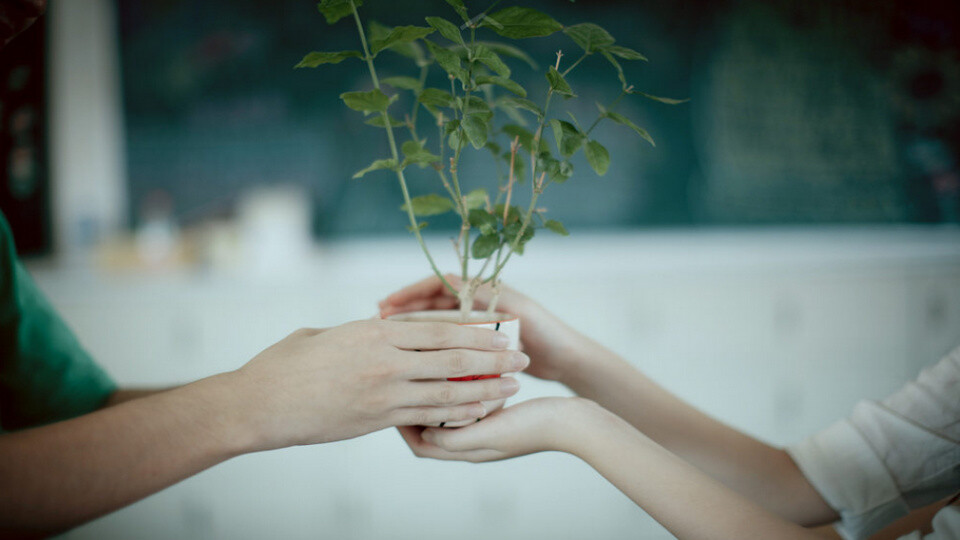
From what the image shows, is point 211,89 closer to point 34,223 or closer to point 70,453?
point 34,223

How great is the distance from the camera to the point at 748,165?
2.10 metres

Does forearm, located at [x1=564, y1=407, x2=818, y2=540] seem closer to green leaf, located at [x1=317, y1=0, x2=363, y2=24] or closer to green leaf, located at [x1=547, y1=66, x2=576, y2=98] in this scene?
green leaf, located at [x1=547, y1=66, x2=576, y2=98]

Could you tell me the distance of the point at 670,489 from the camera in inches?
22.6

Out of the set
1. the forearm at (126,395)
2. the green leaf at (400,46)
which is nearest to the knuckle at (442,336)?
the green leaf at (400,46)

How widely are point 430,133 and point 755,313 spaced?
1210 mm

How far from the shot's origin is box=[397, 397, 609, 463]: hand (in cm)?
59

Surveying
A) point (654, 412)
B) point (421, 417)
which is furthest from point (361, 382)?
point (654, 412)

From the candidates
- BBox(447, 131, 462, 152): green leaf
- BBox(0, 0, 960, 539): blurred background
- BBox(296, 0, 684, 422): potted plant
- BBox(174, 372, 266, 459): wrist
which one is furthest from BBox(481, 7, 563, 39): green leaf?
BBox(0, 0, 960, 539): blurred background

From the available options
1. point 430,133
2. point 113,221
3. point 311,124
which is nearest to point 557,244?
point 430,133

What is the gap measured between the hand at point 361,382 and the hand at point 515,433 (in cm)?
2

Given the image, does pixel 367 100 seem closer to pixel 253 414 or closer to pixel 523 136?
pixel 523 136

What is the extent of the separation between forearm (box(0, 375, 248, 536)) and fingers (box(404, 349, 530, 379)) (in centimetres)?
16

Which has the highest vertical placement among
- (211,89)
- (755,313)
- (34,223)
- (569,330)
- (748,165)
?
(211,89)

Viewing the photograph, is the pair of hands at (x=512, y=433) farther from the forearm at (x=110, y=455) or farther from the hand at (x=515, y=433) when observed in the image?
the forearm at (x=110, y=455)
